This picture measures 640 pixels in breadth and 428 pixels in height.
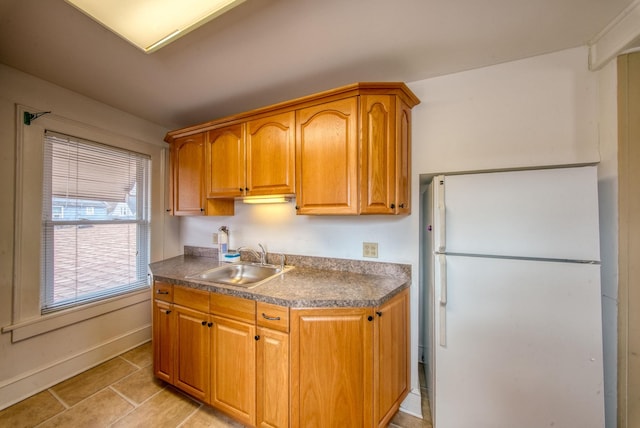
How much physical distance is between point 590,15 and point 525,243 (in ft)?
3.84

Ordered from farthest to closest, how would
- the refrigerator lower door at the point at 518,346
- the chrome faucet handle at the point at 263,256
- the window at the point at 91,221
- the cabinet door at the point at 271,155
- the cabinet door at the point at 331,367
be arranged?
the chrome faucet handle at the point at 263,256
the window at the point at 91,221
the cabinet door at the point at 271,155
the cabinet door at the point at 331,367
the refrigerator lower door at the point at 518,346

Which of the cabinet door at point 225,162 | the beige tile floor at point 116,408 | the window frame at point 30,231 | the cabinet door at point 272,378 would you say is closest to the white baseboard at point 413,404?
the beige tile floor at point 116,408

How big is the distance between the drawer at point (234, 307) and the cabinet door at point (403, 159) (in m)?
1.09

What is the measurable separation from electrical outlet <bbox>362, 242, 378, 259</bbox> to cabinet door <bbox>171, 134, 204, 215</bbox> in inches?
60.5

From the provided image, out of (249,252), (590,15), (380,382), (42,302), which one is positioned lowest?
(380,382)

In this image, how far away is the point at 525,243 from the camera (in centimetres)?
128

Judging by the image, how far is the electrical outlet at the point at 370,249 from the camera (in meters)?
1.86

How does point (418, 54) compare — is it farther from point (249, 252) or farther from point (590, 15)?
point (249, 252)

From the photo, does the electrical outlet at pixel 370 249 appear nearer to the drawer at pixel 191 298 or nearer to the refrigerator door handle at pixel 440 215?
the refrigerator door handle at pixel 440 215

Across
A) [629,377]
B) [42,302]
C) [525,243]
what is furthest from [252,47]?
[629,377]

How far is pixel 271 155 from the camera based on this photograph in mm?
1878

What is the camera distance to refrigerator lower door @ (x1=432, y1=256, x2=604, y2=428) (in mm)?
1175

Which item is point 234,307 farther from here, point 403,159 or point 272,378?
point 403,159

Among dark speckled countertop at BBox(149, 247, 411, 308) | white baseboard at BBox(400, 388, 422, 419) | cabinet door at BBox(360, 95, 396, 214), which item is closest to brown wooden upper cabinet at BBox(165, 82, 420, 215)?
cabinet door at BBox(360, 95, 396, 214)
